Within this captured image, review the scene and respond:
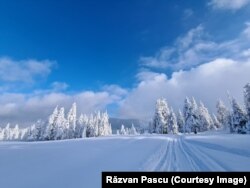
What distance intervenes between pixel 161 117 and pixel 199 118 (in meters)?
16.9

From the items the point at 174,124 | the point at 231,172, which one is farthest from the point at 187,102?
the point at 231,172

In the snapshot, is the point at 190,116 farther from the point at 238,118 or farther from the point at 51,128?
the point at 51,128

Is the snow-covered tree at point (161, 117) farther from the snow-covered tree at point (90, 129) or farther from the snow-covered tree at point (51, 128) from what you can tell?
the snow-covered tree at point (51, 128)

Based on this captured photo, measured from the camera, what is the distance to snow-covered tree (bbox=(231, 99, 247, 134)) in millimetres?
54938

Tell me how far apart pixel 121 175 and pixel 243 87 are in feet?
173

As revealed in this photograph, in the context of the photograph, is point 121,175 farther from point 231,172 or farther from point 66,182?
point 231,172

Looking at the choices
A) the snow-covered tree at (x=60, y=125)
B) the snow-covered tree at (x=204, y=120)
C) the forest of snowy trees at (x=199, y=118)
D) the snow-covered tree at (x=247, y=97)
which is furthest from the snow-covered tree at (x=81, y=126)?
the snow-covered tree at (x=247, y=97)

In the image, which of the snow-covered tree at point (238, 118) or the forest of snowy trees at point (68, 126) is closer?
the snow-covered tree at point (238, 118)

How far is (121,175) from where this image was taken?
869cm

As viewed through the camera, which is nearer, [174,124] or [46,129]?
[46,129]

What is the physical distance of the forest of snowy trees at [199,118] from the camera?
2169 inches

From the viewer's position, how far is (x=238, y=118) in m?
55.8

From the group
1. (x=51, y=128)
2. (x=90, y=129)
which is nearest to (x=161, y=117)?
(x=90, y=129)

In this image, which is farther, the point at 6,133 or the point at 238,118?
the point at 6,133
